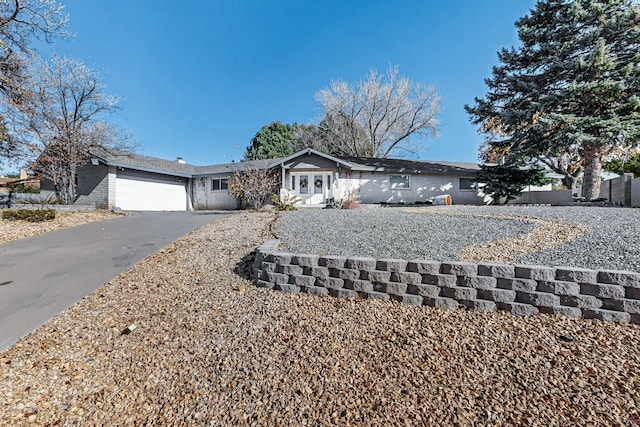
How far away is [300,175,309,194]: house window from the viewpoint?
1469cm

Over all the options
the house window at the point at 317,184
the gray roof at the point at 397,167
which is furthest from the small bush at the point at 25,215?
the gray roof at the point at 397,167

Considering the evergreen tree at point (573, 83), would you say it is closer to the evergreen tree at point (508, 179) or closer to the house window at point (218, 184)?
the evergreen tree at point (508, 179)

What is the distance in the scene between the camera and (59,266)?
14.9 feet

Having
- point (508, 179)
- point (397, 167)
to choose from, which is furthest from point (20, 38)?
point (508, 179)

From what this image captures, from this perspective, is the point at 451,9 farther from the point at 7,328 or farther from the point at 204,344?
the point at 7,328

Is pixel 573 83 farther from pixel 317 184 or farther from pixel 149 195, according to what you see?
pixel 149 195

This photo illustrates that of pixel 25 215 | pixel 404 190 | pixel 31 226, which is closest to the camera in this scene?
pixel 31 226

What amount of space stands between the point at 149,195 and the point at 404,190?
15.4 meters

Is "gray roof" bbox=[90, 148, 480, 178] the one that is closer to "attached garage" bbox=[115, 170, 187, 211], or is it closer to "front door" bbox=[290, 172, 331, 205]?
"attached garage" bbox=[115, 170, 187, 211]

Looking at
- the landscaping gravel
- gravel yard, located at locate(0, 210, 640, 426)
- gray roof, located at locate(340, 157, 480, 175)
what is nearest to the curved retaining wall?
gravel yard, located at locate(0, 210, 640, 426)

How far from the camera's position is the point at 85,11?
8.52m

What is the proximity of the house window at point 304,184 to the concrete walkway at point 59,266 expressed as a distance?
7.84 meters

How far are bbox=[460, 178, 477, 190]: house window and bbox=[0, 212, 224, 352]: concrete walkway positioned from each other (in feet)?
52.9

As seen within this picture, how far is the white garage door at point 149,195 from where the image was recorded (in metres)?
14.5
